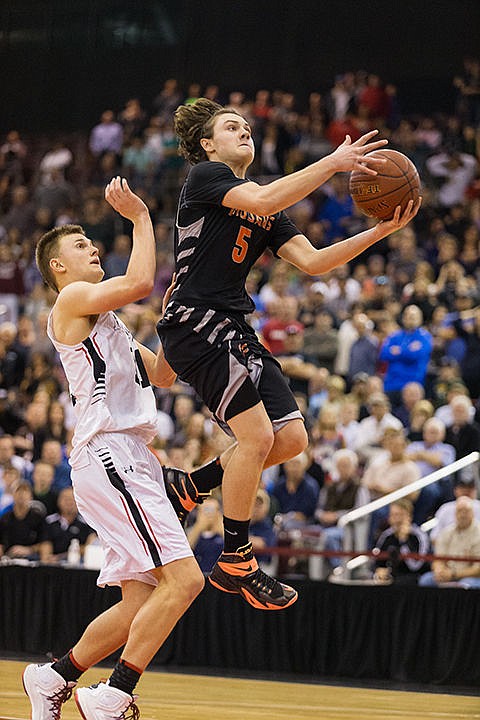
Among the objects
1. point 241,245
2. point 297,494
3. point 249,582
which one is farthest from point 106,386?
point 297,494

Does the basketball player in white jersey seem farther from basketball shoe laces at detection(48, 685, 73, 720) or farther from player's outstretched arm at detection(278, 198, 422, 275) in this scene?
player's outstretched arm at detection(278, 198, 422, 275)

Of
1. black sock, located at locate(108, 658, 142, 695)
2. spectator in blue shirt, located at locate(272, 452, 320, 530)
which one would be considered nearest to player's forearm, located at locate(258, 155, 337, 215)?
black sock, located at locate(108, 658, 142, 695)

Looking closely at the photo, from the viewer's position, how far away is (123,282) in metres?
4.50

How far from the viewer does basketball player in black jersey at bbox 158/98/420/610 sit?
475cm

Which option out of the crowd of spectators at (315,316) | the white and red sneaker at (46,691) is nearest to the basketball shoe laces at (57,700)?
the white and red sneaker at (46,691)

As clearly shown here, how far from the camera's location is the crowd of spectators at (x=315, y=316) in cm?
988

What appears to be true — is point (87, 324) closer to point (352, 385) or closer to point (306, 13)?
point (352, 385)

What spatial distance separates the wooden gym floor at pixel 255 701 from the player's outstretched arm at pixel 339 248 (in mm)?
2293

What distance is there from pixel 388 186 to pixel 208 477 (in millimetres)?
1451

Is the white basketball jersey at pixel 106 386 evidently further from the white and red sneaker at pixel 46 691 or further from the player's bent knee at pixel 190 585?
the white and red sneaker at pixel 46 691

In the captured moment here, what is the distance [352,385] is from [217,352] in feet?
23.4

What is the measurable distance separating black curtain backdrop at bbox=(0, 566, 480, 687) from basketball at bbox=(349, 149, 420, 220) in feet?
13.8

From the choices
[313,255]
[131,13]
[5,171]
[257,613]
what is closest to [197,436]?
[257,613]

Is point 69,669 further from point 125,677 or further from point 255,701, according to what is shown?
point 255,701
